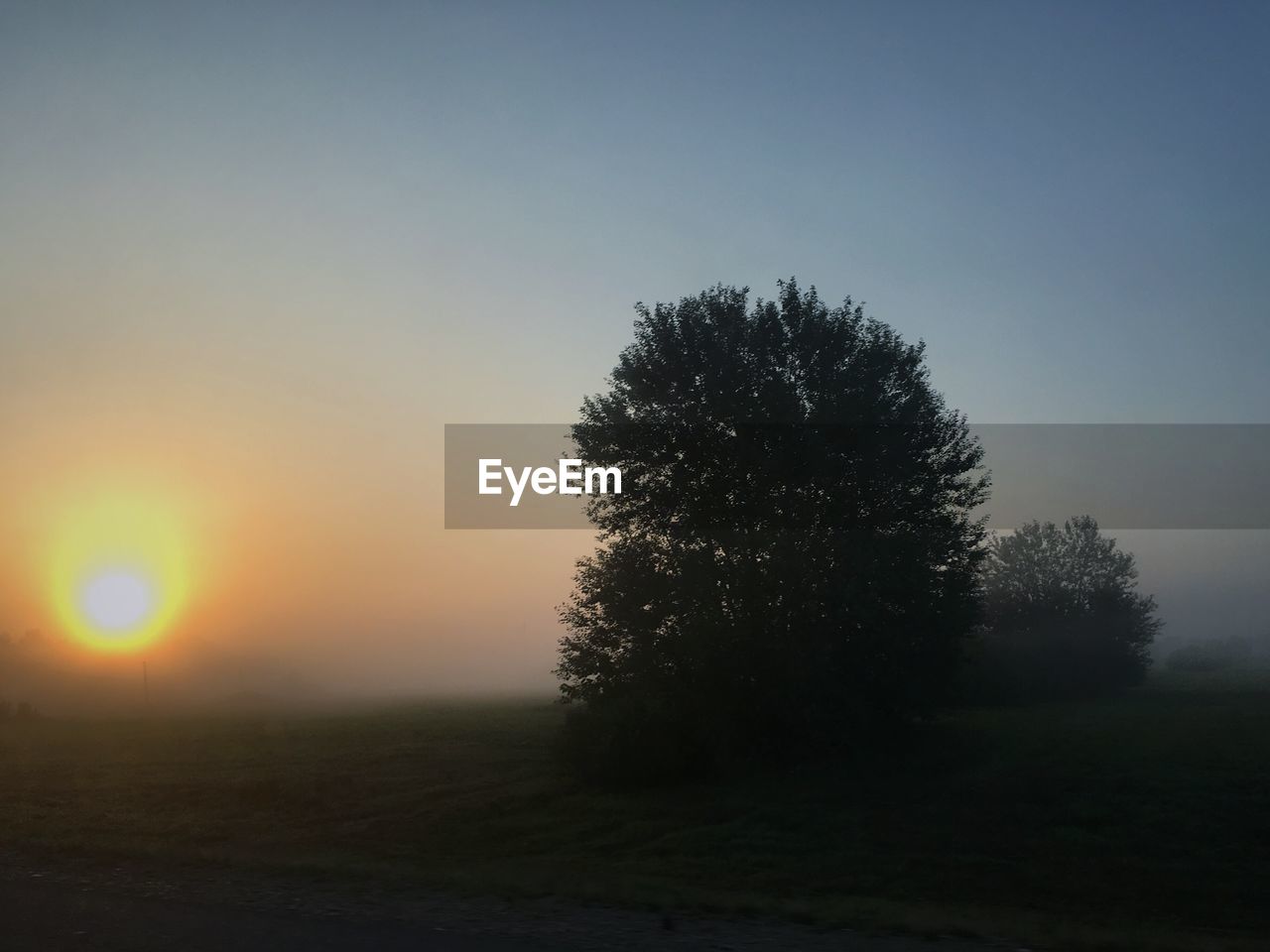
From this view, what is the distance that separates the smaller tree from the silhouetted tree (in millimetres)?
35463

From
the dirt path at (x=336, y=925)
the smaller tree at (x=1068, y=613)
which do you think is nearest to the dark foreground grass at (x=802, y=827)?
the dirt path at (x=336, y=925)

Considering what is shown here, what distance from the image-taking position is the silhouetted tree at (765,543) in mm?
28422

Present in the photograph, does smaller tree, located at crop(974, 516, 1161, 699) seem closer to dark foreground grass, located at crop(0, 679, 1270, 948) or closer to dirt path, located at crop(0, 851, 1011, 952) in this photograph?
dark foreground grass, located at crop(0, 679, 1270, 948)

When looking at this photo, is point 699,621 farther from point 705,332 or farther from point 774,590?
point 705,332

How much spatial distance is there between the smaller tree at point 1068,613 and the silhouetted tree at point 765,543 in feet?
116

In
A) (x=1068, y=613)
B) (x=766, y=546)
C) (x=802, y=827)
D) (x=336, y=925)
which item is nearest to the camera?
(x=336, y=925)

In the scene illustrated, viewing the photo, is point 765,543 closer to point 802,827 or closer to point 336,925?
point 802,827

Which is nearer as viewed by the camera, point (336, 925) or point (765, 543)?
point (336, 925)

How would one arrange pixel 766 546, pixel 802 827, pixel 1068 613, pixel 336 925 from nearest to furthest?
pixel 336 925 → pixel 802 827 → pixel 766 546 → pixel 1068 613

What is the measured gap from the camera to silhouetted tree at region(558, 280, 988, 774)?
2842 cm

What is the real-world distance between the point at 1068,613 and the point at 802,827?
5892cm

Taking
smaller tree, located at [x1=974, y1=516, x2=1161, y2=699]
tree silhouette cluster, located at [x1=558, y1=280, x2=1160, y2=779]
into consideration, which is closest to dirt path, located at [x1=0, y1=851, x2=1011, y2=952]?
tree silhouette cluster, located at [x1=558, y1=280, x2=1160, y2=779]

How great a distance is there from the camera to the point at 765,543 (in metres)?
29.6

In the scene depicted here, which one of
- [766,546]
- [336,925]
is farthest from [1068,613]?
[336,925]
